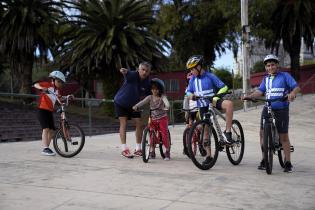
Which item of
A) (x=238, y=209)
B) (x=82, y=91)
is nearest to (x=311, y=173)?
(x=238, y=209)

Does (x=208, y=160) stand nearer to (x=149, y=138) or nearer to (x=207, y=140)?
(x=207, y=140)

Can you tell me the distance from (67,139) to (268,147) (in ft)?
11.8

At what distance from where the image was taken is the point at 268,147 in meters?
7.12

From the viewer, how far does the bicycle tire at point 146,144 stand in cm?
822

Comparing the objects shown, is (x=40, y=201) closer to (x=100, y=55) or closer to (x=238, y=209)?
(x=238, y=209)

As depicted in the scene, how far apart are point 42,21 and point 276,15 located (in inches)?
535

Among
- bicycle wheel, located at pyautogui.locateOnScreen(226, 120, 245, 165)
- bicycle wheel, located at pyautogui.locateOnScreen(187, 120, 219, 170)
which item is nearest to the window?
bicycle wheel, located at pyautogui.locateOnScreen(226, 120, 245, 165)

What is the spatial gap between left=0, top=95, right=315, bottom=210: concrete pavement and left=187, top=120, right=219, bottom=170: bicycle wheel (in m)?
0.13

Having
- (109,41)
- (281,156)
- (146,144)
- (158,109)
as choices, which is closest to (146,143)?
(146,144)

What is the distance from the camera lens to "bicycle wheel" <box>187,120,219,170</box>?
7505 millimetres

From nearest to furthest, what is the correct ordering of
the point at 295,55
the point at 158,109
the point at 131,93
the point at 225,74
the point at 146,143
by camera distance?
the point at 146,143
the point at 158,109
the point at 131,93
the point at 295,55
the point at 225,74

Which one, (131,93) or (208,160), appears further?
(131,93)

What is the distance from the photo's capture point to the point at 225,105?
302 inches

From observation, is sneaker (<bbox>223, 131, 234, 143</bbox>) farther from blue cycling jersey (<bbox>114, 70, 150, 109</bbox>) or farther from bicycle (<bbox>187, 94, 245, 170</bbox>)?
blue cycling jersey (<bbox>114, 70, 150, 109</bbox>)
